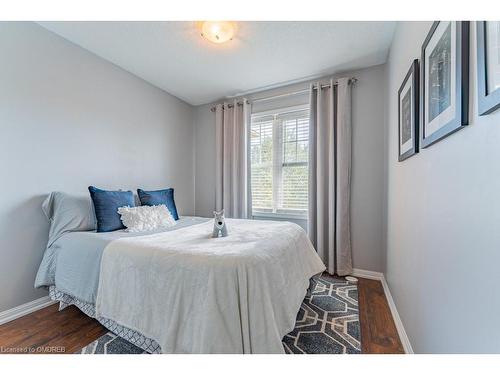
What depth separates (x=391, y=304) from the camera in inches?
77.4

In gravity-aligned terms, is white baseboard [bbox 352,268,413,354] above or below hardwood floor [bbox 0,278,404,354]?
above

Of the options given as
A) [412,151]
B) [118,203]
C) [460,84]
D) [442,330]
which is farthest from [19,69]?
[442,330]

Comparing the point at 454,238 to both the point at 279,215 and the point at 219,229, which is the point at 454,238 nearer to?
the point at 219,229

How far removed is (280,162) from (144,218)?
6.36ft

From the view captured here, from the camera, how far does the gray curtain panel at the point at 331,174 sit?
2.68 m

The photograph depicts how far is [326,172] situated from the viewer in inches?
111

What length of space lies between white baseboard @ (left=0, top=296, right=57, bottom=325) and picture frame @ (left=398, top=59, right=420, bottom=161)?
3.26m

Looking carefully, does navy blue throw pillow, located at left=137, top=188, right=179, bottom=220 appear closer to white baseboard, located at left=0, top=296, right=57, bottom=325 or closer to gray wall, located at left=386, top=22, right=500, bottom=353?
white baseboard, located at left=0, top=296, right=57, bottom=325

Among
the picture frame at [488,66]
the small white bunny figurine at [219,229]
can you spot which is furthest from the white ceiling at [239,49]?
the small white bunny figurine at [219,229]

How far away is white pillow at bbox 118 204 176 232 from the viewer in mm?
2074

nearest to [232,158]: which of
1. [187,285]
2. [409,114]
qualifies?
[409,114]

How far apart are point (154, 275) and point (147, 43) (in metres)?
2.23

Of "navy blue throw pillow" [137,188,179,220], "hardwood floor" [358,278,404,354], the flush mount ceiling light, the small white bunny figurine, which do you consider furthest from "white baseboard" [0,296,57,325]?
the flush mount ceiling light
